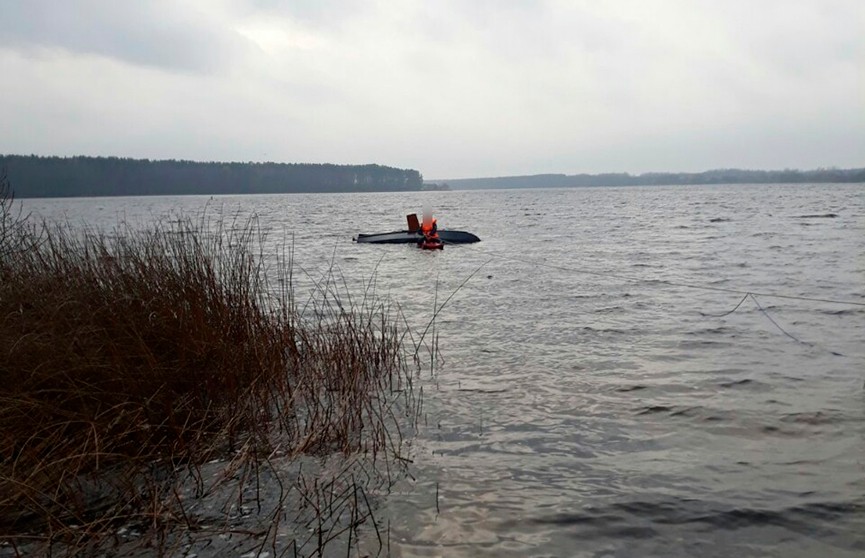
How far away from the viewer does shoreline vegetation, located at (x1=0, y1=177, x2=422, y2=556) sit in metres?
3.77

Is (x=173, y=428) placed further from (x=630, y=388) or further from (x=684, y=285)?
(x=684, y=285)

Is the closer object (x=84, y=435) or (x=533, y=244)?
(x=84, y=435)

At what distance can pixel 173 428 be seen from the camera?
4.76 meters

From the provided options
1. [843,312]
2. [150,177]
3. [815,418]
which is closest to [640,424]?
[815,418]

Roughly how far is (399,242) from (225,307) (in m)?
21.8

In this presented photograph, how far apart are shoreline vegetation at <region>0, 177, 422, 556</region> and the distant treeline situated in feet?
483

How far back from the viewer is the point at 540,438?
18.8 feet

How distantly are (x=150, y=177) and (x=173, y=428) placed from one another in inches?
7334

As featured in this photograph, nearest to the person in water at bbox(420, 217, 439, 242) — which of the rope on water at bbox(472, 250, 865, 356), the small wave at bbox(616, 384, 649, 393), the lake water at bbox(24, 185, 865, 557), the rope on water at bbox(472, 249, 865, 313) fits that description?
the rope on water at bbox(472, 249, 865, 313)

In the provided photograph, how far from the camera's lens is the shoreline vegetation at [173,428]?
3.77 metres

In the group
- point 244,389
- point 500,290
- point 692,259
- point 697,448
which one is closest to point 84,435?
point 244,389

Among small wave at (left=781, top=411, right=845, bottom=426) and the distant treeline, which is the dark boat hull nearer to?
small wave at (left=781, top=411, right=845, bottom=426)

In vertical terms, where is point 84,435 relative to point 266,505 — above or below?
above

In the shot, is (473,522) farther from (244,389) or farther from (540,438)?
(244,389)
